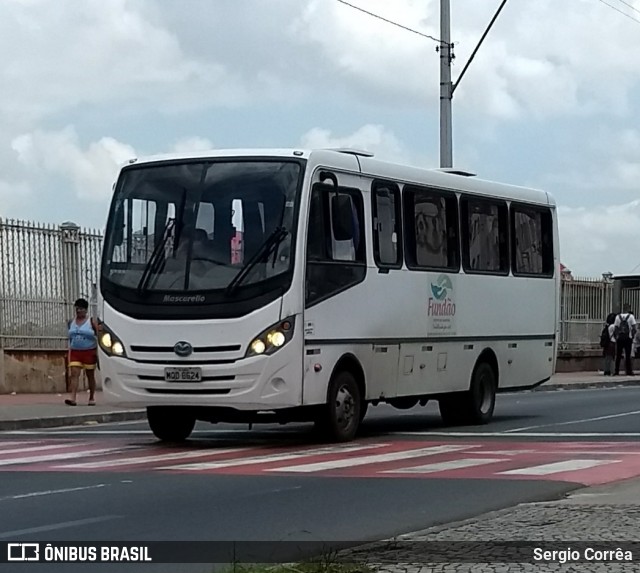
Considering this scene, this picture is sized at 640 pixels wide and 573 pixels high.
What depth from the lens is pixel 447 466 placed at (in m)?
14.7

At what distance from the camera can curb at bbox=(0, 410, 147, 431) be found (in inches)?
844

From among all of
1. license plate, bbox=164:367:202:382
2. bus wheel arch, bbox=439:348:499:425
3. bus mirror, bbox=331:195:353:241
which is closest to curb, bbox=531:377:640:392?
bus wheel arch, bbox=439:348:499:425

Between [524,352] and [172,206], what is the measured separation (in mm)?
7213

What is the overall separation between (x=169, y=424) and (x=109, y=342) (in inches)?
61.8

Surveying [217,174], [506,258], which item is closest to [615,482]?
[217,174]

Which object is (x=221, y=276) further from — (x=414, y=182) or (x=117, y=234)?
(x=414, y=182)

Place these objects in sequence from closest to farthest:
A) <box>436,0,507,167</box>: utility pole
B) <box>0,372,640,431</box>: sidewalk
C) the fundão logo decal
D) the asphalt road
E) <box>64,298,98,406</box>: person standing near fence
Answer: the asphalt road
the fundão logo decal
<box>0,372,640,431</box>: sidewalk
<box>64,298,98,406</box>: person standing near fence
<box>436,0,507,167</box>: utility pole

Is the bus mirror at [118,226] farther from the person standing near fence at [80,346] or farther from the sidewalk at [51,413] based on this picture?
the person standing near fence at [80,346]

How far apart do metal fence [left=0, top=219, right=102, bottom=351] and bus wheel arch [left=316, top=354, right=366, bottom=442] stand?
440 inches

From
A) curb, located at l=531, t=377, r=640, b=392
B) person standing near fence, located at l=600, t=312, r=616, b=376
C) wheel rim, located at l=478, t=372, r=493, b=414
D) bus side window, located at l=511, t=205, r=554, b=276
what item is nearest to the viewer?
wheel rim, located at l=478, t=372, r=493, b=414

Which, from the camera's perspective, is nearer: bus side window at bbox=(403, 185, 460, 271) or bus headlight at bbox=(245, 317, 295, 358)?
bus headlight at bbox=(245, 317, 295, 358)

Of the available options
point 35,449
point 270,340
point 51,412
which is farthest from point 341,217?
point 51,412

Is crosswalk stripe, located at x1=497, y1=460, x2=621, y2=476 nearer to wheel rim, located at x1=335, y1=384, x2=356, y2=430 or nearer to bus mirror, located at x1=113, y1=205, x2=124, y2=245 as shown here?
wheel rim, located at x1=335, y1=384, x2=356, y2=430

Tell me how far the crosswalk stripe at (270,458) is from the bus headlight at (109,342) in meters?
2.13
